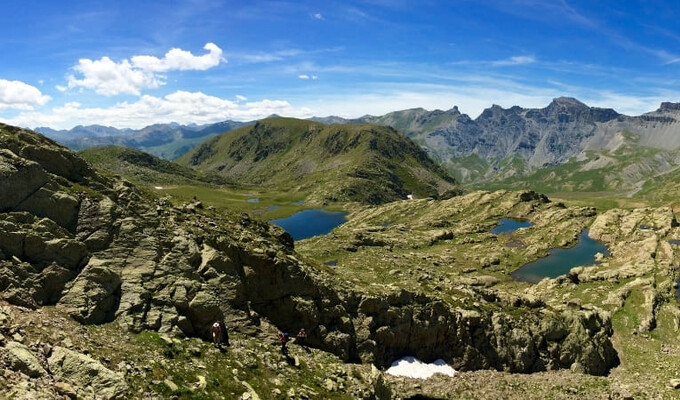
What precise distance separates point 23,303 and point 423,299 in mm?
46834

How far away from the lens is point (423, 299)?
2363 inches

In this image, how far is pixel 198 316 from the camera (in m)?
35.5

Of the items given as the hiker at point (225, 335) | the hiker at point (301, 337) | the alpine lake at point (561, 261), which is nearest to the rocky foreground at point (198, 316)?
the hiker at point (301, 337)

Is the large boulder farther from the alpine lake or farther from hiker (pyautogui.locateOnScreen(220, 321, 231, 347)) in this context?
the alpine lake

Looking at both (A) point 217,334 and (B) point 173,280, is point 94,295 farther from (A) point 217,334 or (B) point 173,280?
(A) point 217,334

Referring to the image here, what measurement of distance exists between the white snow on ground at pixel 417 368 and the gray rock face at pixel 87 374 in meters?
35.1

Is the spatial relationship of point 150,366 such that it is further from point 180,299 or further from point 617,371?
point 617,371

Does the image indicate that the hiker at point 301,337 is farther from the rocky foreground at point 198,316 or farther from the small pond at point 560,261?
the small pond at point 560,261

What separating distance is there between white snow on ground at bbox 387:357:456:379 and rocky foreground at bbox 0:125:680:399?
4.02ft

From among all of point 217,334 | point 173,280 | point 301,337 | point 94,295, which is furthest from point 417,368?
point 94,295

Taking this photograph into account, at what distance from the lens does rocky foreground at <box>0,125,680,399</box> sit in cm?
2633

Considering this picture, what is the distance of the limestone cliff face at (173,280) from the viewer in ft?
102

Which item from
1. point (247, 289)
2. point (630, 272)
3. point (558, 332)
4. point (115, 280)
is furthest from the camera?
point (630, 272)

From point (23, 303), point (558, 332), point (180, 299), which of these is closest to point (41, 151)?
point (23, 303)
